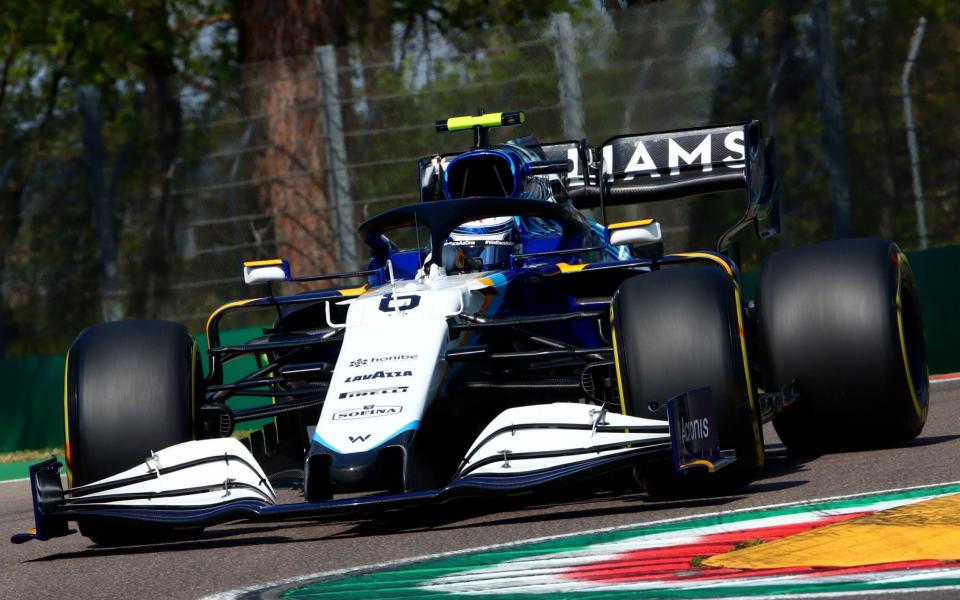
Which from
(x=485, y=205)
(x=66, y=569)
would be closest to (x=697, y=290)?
(x=485, y=205)

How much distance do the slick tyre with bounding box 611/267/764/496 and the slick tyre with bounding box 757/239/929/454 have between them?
2.70ft

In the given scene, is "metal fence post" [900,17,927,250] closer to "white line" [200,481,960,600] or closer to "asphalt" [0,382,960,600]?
"asphalt" [0,382,960,600]

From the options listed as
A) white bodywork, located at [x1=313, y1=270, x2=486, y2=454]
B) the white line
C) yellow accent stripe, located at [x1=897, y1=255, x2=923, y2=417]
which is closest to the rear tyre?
white bodywork, located at [x1=313, y1=270, x2=486, y2=454]

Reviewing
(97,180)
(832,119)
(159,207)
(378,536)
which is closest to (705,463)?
(378,536)

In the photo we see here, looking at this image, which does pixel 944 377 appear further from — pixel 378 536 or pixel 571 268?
pixel 378 536

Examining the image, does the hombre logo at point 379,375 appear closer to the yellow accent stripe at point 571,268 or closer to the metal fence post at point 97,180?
the yellow accent stripe at point 571,268

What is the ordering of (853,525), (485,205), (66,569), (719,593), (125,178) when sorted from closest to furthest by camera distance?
(719,593) < (853,525) < (66,569) < (485,205) < (125,178)

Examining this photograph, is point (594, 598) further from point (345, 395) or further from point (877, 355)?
point (877, 355)

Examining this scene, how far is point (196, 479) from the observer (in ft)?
20.0

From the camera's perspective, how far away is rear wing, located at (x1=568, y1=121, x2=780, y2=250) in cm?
915

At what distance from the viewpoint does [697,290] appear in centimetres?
606

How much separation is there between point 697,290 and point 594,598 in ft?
6.68

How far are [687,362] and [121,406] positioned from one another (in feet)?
7.59

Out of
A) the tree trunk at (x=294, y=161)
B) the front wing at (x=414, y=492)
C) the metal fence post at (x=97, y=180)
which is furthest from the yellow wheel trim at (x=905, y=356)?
the metal fence post at (x=97, y=180)
